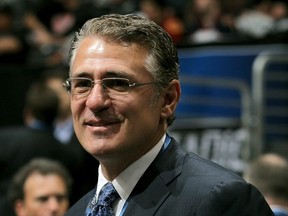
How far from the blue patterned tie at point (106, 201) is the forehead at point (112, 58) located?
1.35 ft

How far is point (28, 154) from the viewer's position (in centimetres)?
707

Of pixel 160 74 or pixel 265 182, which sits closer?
pixel 160 74

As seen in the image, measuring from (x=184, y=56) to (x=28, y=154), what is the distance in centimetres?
259

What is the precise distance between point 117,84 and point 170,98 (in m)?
0.24

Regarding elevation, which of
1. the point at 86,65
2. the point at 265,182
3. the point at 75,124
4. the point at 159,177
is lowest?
the point at 265,182

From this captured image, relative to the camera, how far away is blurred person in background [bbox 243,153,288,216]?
16.8 feet

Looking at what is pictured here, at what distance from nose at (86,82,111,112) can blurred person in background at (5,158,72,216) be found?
2680mm

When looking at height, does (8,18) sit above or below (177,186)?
above

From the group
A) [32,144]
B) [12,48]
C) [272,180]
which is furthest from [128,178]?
[12,48]

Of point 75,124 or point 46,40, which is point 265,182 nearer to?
point 75,124

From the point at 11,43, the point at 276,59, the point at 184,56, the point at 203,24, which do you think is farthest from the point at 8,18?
the point at 276,59

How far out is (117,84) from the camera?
2945 mm

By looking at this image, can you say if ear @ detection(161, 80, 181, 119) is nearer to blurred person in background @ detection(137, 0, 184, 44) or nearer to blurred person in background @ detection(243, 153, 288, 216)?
blurred person in background @ detection(243, 153, 288, 216)

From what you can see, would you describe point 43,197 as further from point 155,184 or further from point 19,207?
point 155,184
